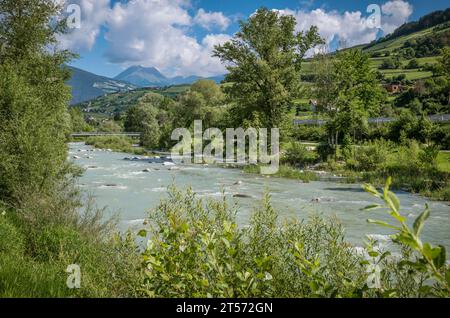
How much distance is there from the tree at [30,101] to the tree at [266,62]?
23.2 meters

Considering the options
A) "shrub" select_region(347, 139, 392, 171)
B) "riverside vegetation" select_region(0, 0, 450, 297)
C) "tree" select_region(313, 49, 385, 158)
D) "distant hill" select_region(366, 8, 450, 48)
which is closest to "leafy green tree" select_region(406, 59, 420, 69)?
"distant hill" select_region(366, 8, 450, 48)

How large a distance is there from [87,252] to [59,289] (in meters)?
3.25

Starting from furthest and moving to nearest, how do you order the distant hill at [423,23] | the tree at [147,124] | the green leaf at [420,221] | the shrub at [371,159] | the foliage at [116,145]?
the distant hill at [423,23] < the tree at [147,124] < the foliage at [116,145] < the shrub at [371,159] < the green leaf at [420,221]

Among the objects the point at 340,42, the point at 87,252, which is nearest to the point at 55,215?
the point at 87,252

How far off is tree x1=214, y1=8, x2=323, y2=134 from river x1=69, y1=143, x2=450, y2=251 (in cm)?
1071

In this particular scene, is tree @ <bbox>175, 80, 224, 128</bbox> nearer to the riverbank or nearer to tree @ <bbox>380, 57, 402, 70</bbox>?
the riverbank

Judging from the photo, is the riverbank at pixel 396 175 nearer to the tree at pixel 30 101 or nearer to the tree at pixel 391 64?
the tree at pixel 30 101

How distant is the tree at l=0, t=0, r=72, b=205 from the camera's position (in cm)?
1255

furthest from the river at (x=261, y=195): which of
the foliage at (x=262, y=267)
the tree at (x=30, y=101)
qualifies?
the foliage at (x=262, y=267)

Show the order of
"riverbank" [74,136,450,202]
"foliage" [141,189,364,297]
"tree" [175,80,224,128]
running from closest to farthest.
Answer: "foliage" [141,189,364,297] < "riverbank" [74,136,450,202] < "tree" [175,80,224,128]

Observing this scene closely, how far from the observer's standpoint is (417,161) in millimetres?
26703

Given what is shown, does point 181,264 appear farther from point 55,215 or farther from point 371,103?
point 371,103

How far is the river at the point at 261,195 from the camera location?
1414 centimetres

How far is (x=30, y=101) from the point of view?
47.6 feet
